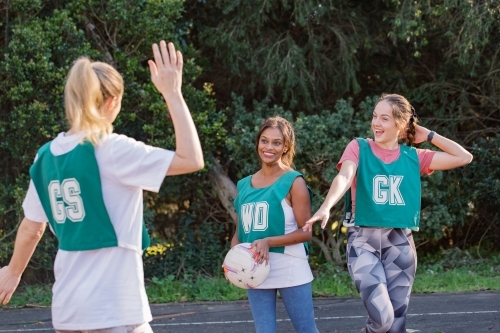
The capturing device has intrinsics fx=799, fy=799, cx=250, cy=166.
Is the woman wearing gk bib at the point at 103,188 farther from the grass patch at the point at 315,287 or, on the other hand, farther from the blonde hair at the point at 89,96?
the grass patch at the point at 315,287

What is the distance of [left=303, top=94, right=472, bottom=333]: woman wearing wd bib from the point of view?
16.6 feet

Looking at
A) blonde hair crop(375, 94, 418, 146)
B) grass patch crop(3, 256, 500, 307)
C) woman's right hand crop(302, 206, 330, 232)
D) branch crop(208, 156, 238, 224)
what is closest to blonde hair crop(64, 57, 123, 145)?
woman's right hand crop(302, 206, 330, 232)

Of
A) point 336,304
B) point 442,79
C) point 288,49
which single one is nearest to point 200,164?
point 336,304

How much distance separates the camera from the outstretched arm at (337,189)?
4.50 meters

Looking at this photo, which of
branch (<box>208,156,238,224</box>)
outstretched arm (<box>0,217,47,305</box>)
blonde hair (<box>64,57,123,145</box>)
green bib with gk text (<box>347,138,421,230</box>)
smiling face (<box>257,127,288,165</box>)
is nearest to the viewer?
blonde hair (<box>64,57,123,145</box>)

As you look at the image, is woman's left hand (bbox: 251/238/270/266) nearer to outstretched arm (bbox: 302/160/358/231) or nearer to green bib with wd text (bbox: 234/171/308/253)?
green bib with wd text (bbox: 234/171/308/253)

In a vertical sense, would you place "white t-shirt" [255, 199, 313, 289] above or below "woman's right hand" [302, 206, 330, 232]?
below

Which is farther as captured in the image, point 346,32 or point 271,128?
point 346,32

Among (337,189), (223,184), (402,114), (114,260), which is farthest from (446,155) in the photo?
(223,184)

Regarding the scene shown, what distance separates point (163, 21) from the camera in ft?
35.4

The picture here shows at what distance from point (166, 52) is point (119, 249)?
829 mm

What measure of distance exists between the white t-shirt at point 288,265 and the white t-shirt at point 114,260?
156 cm

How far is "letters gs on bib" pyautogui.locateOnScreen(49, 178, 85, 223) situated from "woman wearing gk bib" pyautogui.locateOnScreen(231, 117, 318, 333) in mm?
1631

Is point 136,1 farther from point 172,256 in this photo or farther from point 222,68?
point 172,256
